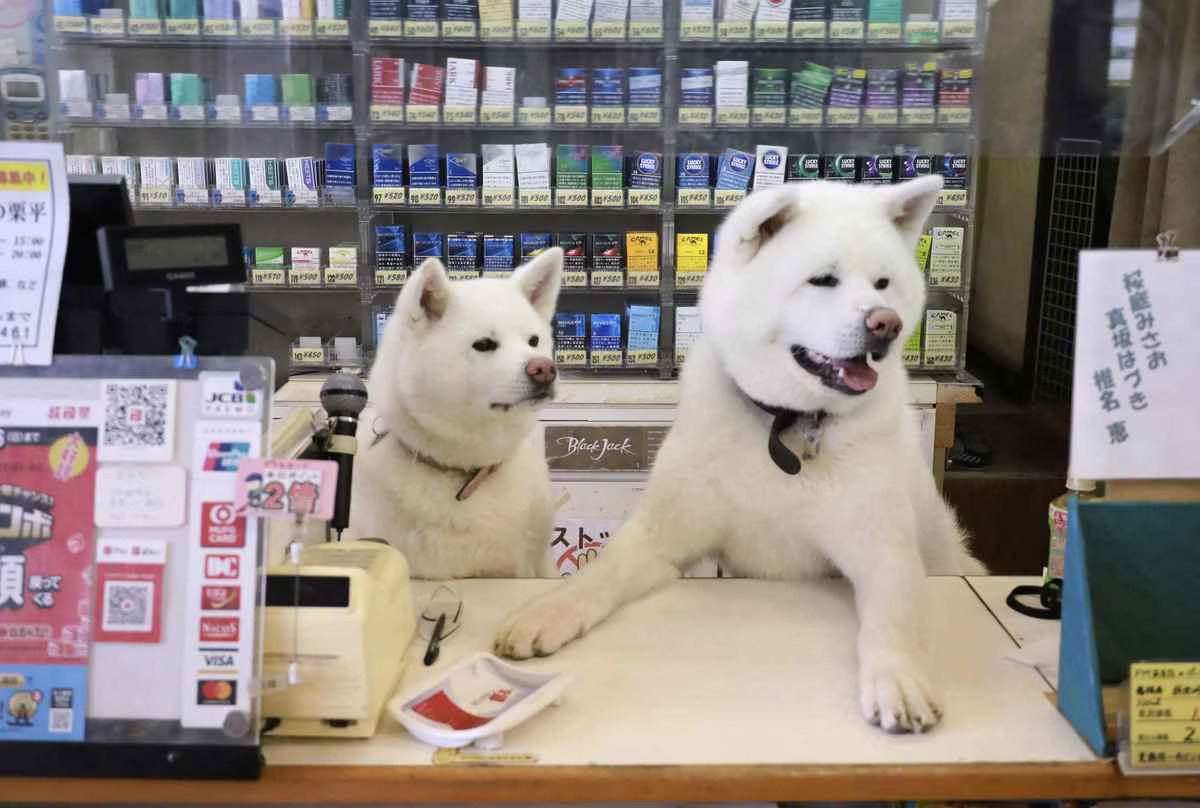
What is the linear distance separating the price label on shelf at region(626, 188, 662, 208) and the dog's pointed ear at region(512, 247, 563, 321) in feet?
5.86

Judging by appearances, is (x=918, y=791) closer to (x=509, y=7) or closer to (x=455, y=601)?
(x=455, y=601)

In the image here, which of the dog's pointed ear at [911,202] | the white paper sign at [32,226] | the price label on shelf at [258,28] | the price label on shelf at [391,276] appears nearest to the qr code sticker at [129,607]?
the white paper sign at [32,226]

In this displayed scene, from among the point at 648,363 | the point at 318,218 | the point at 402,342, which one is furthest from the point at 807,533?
the point at 318,218

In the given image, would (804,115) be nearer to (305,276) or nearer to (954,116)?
(954,116)

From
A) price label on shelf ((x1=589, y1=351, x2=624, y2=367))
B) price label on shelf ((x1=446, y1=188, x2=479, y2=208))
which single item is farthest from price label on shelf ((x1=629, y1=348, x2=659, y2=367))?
price label on shelf ((x1=446, y1=188, x2=479, y2=208))

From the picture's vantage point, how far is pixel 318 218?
13.8 ft

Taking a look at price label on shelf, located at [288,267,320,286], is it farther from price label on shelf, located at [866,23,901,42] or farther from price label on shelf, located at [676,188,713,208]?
price label on shelf, located at [866,23,901,42]

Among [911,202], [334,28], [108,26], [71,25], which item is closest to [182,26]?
[108,26]

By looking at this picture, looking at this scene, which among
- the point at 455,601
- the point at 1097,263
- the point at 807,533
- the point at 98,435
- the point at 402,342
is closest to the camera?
Result: the point at 98,435

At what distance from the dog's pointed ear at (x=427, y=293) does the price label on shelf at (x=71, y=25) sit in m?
2.63

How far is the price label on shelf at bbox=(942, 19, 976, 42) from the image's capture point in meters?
3.90

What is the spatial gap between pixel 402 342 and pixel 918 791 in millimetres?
1263

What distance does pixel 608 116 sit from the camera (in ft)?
13.0

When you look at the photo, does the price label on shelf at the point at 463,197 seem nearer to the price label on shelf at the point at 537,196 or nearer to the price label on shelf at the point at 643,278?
the price label on shelf at the point at 537,196
